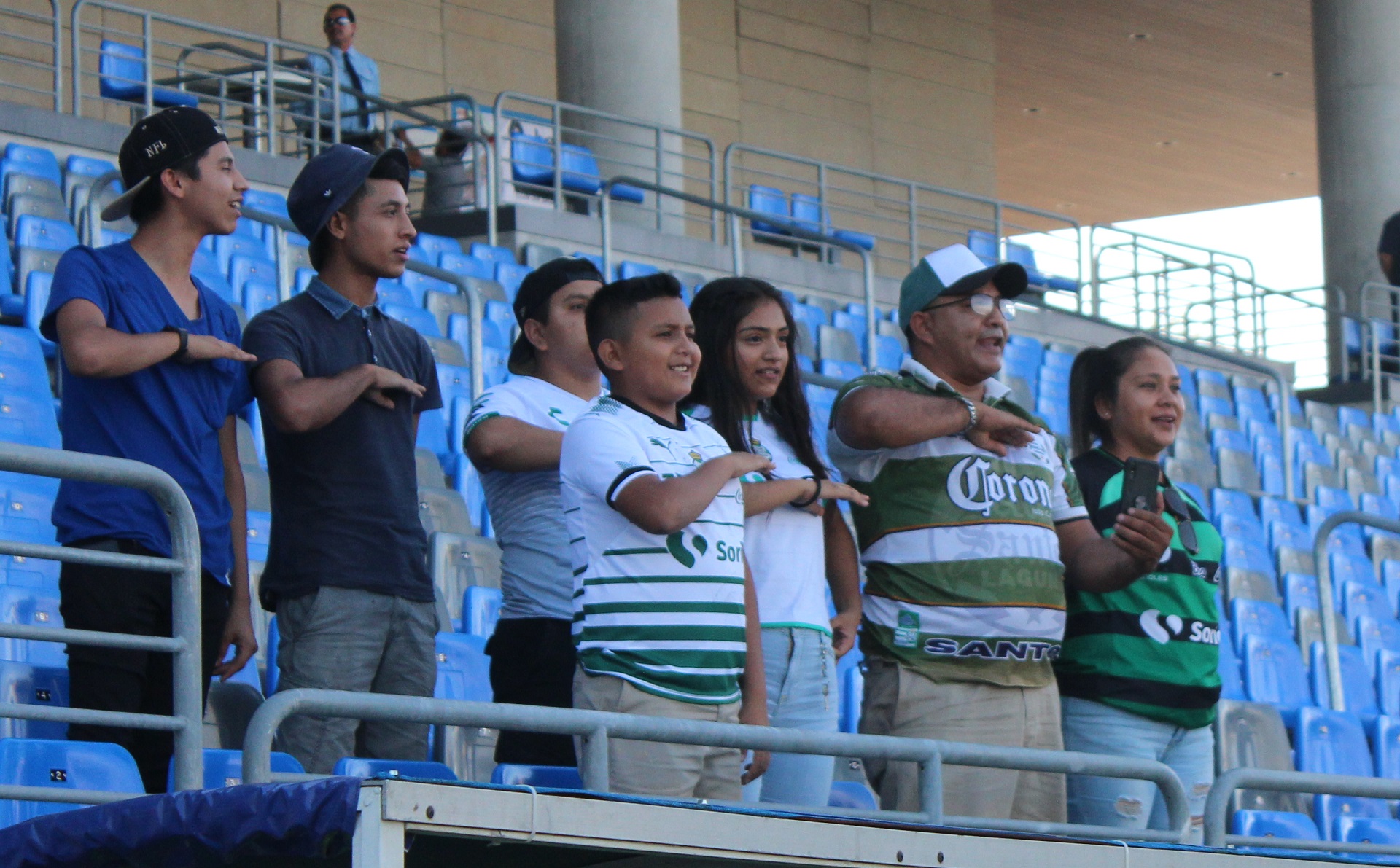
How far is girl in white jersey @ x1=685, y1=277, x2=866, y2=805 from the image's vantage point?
3242 mm

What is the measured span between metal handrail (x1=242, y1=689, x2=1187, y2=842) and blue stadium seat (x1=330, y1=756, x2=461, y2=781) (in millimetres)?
325

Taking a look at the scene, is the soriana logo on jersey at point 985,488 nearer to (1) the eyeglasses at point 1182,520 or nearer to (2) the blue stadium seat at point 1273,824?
(1) the eyeglasses at point 1182,520

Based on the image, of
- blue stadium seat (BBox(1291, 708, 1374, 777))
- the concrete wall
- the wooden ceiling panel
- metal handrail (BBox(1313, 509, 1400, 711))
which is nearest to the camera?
blue stadium seat (BBox(1291, 708, 1374, 777))

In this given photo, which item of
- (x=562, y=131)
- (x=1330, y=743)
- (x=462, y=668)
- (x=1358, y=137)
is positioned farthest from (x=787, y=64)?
(x=462, y=668)

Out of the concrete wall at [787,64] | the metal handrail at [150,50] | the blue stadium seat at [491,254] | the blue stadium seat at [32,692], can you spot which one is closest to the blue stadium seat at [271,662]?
the blue stadium seat at [32,692]

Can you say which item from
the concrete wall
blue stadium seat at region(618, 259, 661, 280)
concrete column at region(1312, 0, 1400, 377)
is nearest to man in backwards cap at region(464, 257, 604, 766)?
blue stadium seat at region(618, 259, 661, 280)

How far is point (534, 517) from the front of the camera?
3.45 metres

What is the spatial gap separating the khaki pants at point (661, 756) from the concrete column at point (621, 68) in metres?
8.19

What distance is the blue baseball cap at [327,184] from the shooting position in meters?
3.43

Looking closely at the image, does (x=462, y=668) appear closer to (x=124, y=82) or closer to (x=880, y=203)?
(x=124, y=82)

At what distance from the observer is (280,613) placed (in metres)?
3.21

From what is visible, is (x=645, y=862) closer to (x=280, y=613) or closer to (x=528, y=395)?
(x=280, y=613)

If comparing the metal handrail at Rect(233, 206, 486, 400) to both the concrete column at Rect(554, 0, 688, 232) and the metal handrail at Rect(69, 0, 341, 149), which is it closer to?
the metal handrail at Rect(69, 0, 341, 149)

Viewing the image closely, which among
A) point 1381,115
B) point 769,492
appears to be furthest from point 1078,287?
point 769,492
